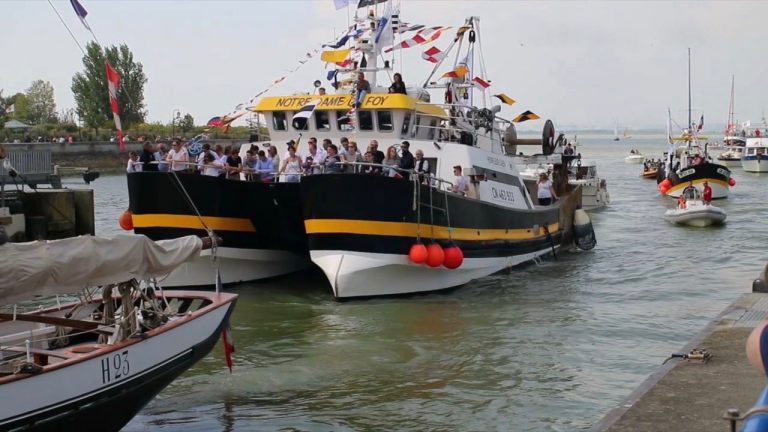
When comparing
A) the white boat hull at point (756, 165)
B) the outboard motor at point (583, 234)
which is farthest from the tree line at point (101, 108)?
the outboard motor at point (583, 234)

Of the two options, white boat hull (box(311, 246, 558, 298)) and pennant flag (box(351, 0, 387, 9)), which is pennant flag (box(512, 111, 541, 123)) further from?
white boat hull (box(311, 246, 558, 298))

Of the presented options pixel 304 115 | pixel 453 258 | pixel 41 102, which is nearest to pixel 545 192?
pixel 304 115

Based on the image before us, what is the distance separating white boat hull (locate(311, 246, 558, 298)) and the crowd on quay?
1.48 meters

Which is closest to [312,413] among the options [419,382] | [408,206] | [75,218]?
[419,382]

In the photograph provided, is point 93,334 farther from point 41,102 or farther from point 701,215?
point 41,102

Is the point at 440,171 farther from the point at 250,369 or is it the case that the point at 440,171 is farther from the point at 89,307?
the point at 89,307

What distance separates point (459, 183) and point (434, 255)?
2.05m

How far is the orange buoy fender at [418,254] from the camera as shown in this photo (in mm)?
15836

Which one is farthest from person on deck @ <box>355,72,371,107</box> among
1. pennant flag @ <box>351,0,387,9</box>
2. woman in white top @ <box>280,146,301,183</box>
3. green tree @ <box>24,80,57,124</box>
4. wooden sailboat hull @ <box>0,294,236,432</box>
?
green tree @ <box>24,80,57,124</box>

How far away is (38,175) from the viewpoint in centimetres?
2723

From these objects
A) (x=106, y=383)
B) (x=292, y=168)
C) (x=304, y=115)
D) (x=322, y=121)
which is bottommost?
(x=106, y=383)

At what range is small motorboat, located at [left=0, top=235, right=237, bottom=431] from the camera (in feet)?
26.4

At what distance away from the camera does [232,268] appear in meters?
18.5

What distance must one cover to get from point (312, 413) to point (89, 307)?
2.89 m
